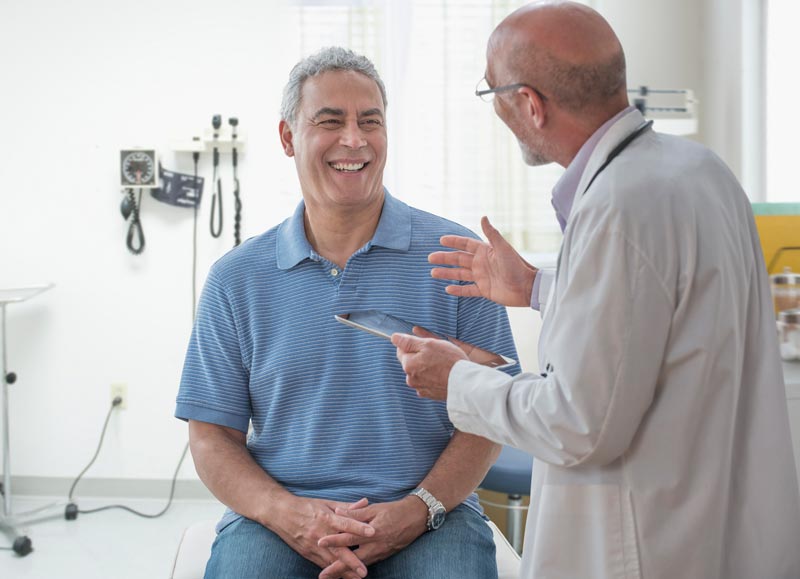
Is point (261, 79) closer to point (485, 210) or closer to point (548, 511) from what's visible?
point (485, 210)

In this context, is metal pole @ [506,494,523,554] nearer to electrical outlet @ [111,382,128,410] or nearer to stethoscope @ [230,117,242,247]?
stethoscope @ [230,117,242,247]

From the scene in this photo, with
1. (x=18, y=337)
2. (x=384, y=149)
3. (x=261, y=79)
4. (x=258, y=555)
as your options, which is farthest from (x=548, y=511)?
(x=18, y=337)

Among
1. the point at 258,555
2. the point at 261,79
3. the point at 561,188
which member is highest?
the point at 261,79

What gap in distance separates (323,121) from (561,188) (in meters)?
0.67

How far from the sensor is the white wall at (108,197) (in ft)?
11.9

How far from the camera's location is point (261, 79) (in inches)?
143

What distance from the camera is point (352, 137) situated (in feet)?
5.69

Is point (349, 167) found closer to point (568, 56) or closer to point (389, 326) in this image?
point (389, 326)

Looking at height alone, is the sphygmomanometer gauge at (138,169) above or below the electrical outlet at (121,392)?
above

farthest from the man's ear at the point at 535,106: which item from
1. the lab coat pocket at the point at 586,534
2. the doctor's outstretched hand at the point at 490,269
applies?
the lab coat pocket at the point at 586,534

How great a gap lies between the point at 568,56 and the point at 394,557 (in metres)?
0.93

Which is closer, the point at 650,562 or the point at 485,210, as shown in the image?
the point at 650,562

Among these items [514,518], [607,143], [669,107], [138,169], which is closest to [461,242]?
[607,143]

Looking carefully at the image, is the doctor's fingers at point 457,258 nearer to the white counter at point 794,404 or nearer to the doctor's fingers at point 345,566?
the doctor's fingers at point 345,566
